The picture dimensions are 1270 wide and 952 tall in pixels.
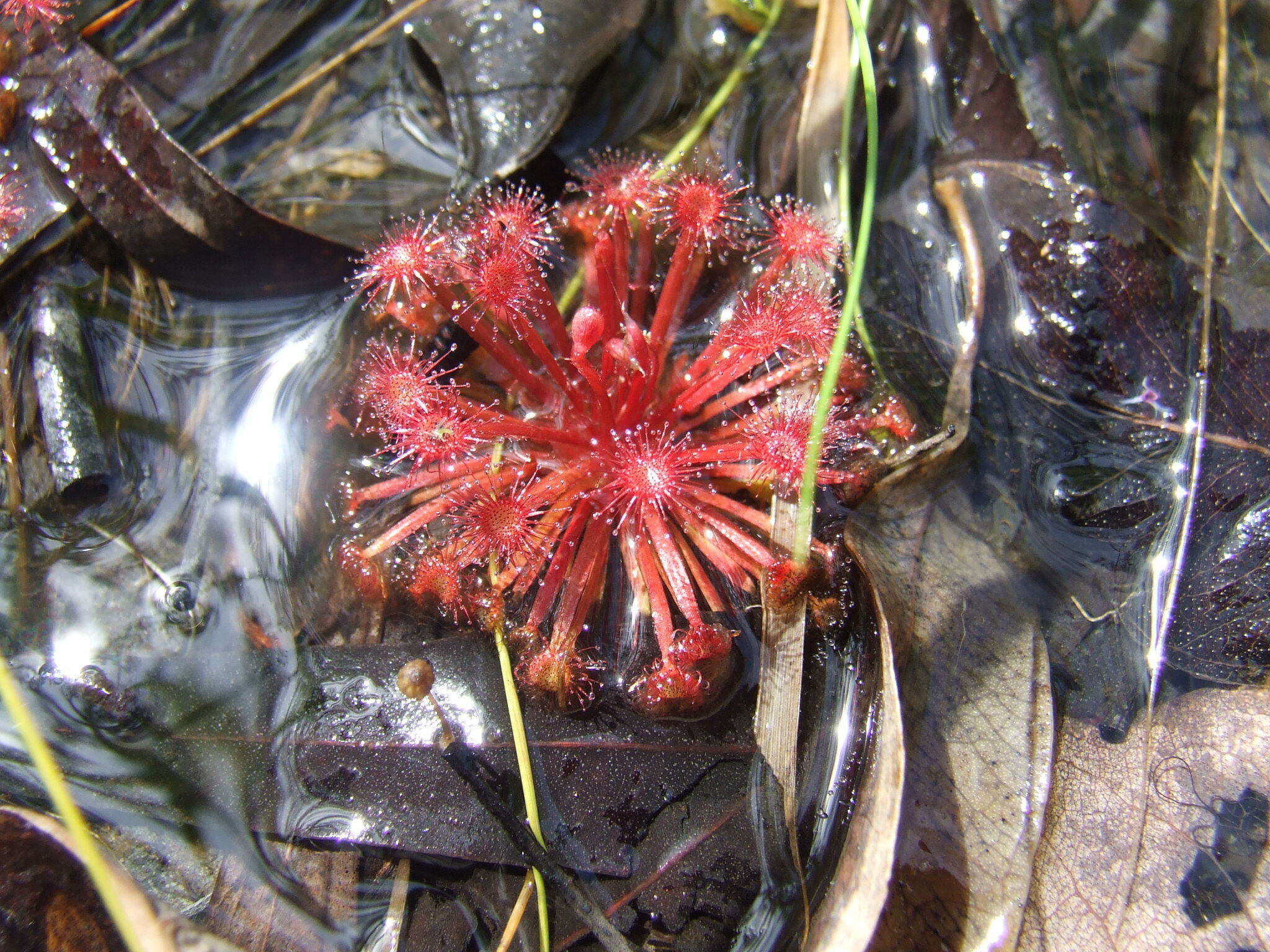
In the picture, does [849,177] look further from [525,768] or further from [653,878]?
[653,878]

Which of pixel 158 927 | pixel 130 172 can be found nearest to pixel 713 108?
pixel 130 172

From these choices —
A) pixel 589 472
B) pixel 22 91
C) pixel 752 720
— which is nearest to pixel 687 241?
pixel 589 472

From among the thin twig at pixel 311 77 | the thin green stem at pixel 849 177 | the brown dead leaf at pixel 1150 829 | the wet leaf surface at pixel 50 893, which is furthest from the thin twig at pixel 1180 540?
the thin twig at pixel 311 77

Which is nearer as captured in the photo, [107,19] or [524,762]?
[524,762]

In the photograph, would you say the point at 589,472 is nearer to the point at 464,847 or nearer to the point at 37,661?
the point at 464,847

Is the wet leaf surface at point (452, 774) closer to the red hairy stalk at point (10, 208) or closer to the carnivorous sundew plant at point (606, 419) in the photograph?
the carnivorous sundew plant at point (606, 419)

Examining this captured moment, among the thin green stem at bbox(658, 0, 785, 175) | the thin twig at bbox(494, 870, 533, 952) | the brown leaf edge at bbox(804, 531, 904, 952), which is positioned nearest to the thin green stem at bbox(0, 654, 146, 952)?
the thin twig at bbox(494, 870, 533, 952)
